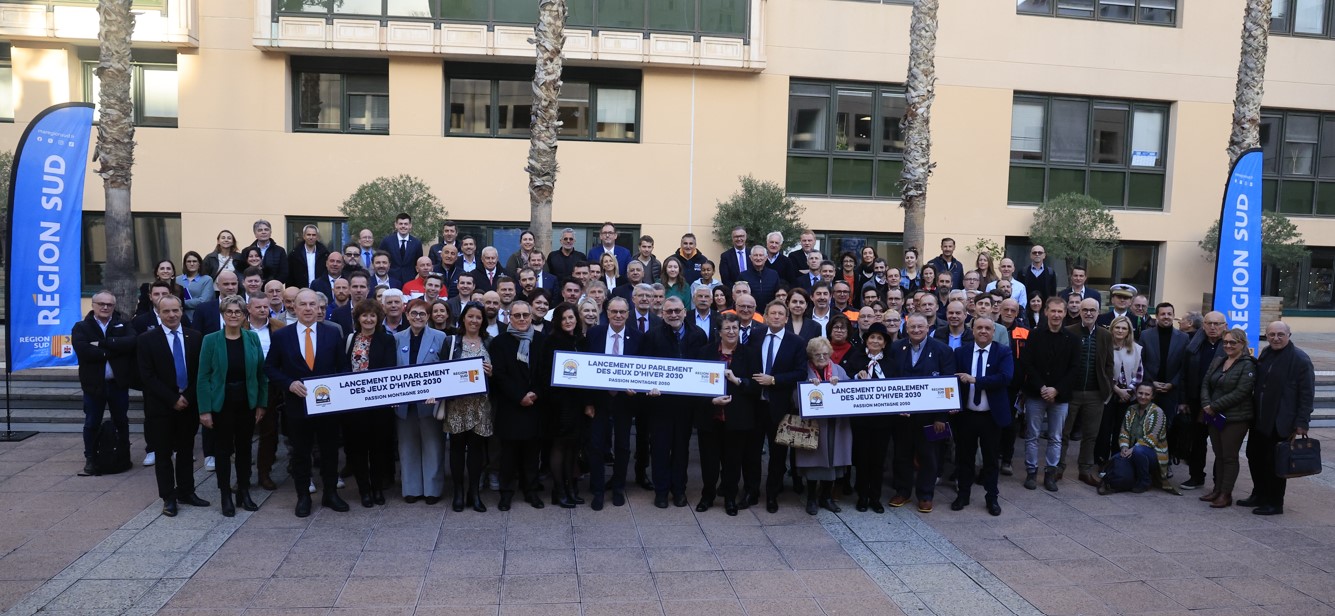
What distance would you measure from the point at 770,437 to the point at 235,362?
4.81 m

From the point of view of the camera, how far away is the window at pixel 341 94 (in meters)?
17.5

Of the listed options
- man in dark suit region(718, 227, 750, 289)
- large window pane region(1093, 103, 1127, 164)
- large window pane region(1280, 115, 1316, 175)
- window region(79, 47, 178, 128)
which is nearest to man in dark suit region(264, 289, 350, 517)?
man in dark suit region(718, 227, 750, 289)

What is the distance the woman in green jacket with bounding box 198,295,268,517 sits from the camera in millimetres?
7352

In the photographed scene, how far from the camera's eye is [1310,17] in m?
20.7

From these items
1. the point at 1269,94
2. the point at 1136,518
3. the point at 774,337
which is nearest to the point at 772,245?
the point at 774,337

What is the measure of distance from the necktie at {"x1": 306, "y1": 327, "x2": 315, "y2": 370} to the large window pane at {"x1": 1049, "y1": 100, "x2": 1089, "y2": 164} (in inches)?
685

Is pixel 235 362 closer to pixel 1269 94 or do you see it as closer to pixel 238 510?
pixel 238 510

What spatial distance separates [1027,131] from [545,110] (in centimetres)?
1227

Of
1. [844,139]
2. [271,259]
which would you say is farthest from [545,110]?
[844,139]

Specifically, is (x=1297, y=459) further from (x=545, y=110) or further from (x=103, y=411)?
(x=103, y=411)

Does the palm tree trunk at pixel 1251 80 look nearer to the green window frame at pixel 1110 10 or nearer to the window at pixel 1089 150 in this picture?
the green window frame at pixel 1110 10

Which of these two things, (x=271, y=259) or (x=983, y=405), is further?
(x=271, y=259)

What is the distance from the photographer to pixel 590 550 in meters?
6.94

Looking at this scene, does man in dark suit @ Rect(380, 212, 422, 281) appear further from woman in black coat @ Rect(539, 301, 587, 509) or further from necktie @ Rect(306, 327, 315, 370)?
woman in black coat @ Rect(539, 301, 587, 509)
